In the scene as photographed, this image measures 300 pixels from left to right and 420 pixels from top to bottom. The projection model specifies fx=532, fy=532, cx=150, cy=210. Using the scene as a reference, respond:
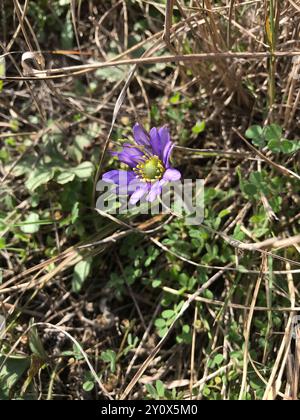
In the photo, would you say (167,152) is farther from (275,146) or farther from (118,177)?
(275,146)

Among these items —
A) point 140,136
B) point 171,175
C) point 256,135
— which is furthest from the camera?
point 256,135

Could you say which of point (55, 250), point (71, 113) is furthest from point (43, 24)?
point (55, 250)

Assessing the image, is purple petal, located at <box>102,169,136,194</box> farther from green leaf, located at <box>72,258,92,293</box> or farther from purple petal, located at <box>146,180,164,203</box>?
green leaf, located at <box>72,258,92,293</box>

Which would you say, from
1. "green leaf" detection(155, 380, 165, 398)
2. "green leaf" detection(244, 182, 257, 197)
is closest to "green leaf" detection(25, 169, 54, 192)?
"green leaf" detection(244, 182, 257, 197)

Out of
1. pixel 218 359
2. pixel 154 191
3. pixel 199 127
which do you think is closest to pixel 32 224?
pixel 154 191

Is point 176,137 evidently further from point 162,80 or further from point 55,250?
point 55,250

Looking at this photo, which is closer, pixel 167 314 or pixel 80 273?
pixel 167 314

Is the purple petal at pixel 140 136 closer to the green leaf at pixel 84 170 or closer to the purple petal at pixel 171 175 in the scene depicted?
the purple petal at pixel 171 175
